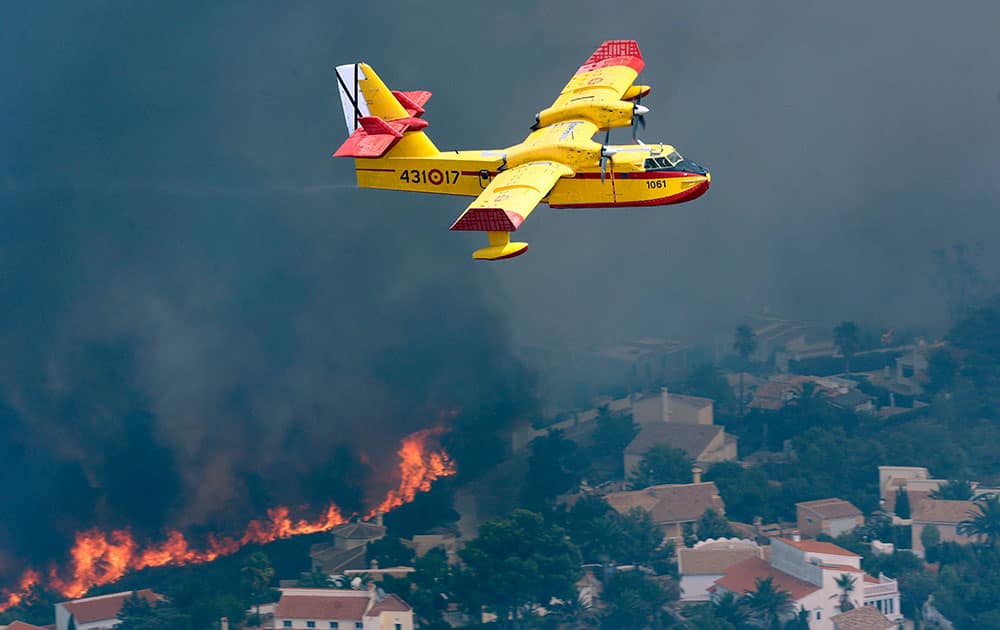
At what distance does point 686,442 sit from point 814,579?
19520 millimetres

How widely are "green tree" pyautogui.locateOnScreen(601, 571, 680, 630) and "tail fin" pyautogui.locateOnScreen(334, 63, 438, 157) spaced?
4121 cm

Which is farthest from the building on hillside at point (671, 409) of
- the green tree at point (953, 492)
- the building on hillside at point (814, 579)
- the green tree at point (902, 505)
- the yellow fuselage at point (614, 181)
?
the yellow fuselage at point (614, 181)

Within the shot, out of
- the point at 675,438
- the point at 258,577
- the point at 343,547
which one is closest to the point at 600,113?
the point at 343,547

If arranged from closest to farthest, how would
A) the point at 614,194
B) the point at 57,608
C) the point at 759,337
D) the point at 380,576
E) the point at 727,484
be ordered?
the point at 614,194 < the point at 57,608 < the point at 380,576 < the point at 727,484 < the point at 759,337

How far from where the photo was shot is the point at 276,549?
8906 cm

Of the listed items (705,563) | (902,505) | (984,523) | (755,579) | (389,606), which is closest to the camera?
(389,606)

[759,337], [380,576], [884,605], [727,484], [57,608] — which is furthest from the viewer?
[759,337]

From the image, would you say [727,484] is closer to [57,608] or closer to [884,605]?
[884,605]

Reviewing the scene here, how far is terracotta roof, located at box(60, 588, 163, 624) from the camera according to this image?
87.6 metres

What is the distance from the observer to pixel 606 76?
218ft

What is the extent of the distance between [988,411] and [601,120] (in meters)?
77.7

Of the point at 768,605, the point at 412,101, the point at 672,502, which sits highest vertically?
the point at 412,101

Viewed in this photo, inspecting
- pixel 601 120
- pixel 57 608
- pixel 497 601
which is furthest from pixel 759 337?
pixel 601 120

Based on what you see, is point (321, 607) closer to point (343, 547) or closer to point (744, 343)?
point (343, 547)
